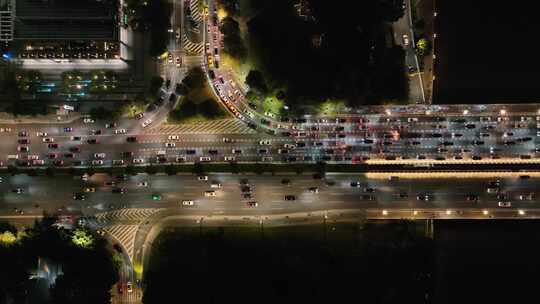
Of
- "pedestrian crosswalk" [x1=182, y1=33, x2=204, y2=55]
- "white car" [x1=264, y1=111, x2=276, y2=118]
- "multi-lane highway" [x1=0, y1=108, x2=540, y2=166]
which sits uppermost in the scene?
"pedestrian crosswalk" [x1=182, y1=33, x2=204, y2=55]

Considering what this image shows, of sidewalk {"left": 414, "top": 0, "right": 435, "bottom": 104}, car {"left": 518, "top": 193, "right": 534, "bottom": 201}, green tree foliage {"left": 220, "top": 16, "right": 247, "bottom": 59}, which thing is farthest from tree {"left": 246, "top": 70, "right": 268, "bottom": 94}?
car {"left": 518, "top": 193, "right": 534, "bottom": 201}

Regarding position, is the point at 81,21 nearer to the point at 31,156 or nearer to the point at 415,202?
the point at 31,156

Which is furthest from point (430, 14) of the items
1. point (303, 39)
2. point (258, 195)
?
point (258, 195)

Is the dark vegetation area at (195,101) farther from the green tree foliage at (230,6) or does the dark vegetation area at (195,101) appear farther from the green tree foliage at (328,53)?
the green tree foliage at (230,6)

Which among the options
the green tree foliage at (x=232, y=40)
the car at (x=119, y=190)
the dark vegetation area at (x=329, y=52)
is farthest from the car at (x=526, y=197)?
the car at (x=119, y=190)

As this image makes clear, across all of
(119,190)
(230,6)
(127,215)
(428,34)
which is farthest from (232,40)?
(127,215)

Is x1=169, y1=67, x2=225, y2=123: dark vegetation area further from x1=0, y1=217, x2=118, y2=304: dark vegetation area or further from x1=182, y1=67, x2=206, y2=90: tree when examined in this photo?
x1=0, y1=217, x2=118, y2=304: dark vegetation area
